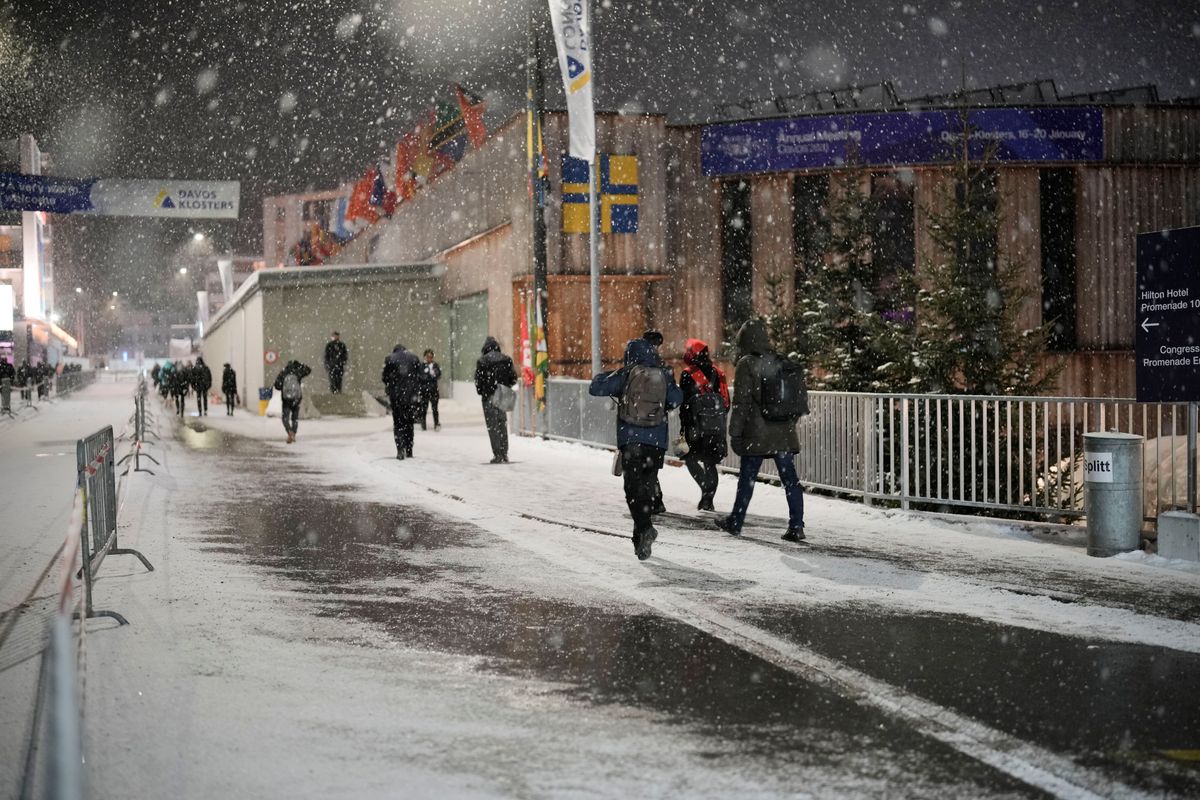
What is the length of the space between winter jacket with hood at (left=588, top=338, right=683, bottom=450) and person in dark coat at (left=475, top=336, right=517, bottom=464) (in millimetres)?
8140

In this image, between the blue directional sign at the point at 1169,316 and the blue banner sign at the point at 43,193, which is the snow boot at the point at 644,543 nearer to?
the blue directional sign at the point at 1169,316

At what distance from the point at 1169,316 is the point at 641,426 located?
13.5 ft

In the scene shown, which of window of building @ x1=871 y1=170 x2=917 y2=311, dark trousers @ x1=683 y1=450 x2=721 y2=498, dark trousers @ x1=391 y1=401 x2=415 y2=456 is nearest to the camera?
dark trousers @ x1=683 y1=450 x2=721 y2=498

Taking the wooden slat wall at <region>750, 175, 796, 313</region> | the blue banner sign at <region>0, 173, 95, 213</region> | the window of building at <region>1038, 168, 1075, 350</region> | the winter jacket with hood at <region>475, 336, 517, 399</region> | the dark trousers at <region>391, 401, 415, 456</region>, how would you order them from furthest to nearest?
1. the blue banner sign at <region>0, 173, 95, 213</region>
2. the wooden slat wall at <region>750, 175, 796, 313</region>
3. the window of building at <region>1038, 168, 1075, 350</region>
4. the dark trousers at <region>391, 401, 415, 456</region>
5. the winter jacket with hood at <region>475, 336, 517, 399</region>

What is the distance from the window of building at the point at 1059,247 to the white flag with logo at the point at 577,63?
14.3 meters

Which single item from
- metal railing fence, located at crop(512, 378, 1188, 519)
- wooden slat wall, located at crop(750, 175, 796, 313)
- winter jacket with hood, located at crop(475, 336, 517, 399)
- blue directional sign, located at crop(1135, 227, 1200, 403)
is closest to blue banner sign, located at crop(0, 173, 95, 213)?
wooden slat wall, located at crop(750, 175, 796, 313)

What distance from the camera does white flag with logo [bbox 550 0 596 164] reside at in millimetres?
19719

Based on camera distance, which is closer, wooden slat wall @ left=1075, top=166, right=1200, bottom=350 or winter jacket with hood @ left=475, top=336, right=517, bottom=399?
winter jacket with hood @ left=475, top=336, right=517, bottom=399

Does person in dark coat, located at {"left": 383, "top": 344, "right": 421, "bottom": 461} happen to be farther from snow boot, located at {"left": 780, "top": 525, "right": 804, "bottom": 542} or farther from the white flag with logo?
snow boot, located at {"left": 780, "top": 525, "right": 804, "bottom": 542}

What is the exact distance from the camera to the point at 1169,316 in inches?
353

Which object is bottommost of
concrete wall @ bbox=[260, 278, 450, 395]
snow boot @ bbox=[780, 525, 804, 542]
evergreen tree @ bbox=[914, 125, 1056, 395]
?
snow boot @ bbox=[780, 525, 804, 542]

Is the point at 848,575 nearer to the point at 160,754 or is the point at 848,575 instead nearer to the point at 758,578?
the point at 758,578

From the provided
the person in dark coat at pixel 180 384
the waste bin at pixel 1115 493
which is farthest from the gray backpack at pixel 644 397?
the person in dark coat at pixel 180 384

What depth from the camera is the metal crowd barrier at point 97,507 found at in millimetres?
7004
